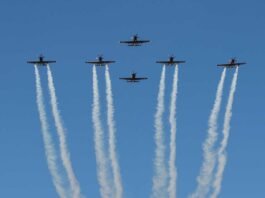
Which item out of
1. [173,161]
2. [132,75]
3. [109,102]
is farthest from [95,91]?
[173,161]

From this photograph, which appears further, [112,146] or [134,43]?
[134,43]

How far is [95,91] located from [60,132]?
1336 cm

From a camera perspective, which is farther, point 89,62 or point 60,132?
point 89,62

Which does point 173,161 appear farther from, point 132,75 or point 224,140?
point 132,75

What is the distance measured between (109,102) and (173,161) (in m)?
21.6

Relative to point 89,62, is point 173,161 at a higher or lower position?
lower

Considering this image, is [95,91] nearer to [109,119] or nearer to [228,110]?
[109,119]

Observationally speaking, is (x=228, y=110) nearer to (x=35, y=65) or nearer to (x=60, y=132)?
(x=60, y=132)

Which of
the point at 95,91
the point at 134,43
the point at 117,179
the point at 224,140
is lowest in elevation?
the point at 117,179

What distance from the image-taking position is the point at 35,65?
508ft

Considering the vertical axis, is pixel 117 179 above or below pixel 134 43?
below

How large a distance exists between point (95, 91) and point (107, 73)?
6904 mm

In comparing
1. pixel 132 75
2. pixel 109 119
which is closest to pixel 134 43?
pixel 132 75

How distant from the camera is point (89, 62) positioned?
15825 cm
